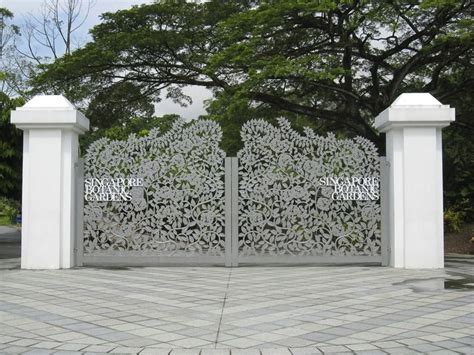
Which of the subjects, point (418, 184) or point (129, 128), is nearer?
point (418, 184)

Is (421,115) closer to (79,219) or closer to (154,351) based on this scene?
(79,219)

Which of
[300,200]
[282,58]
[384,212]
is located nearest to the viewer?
[384,212]

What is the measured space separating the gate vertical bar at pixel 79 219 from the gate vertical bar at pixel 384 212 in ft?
17.9

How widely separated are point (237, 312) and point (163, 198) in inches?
171

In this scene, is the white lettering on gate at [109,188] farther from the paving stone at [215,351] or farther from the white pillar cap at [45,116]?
the paving stone at [215,351]

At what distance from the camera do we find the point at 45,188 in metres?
9.47

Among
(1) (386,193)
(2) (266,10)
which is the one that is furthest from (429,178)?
(2) (266,10)

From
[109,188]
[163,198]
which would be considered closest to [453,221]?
[163,198]

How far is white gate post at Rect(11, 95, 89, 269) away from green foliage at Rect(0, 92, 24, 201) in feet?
13.8

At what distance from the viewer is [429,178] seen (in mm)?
9438

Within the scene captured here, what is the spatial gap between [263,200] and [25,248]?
4.32m

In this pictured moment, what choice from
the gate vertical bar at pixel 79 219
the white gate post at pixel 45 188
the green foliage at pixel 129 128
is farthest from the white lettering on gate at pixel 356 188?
the green foliage at pixel 129 128

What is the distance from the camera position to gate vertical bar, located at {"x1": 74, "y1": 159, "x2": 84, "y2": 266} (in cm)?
973

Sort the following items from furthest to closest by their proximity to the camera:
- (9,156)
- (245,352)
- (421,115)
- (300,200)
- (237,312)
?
(9,156)
(300,200)
(421,115)
(237,312)
(245,352)
